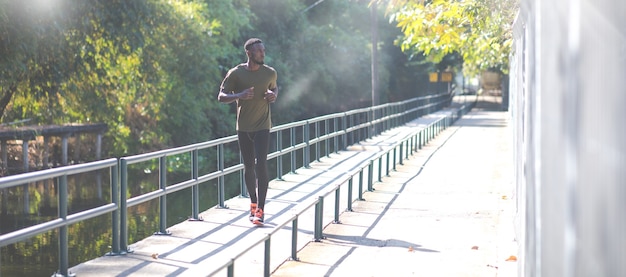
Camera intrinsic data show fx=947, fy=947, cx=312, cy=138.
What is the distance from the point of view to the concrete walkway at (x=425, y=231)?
8273 millimetres

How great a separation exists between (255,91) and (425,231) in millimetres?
2463

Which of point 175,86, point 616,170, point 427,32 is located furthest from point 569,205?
point 175,86

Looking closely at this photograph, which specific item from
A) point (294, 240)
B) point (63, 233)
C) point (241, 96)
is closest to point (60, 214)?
point (63, 233)

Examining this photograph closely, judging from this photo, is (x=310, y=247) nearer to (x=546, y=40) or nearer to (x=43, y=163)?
(x=546, y=40)

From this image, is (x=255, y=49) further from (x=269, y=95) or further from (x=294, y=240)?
(x=294, y=240)

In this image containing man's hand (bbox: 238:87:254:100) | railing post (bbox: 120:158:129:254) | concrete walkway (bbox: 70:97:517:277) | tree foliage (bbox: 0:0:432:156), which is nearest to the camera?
concrete walkway (bbox: 70:97:517:277)

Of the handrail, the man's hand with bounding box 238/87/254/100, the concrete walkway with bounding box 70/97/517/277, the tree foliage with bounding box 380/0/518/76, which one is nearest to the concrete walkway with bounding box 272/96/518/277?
the concrete walkway with bounding box 70/97/517/277

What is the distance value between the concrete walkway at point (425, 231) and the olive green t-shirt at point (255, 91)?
137cm

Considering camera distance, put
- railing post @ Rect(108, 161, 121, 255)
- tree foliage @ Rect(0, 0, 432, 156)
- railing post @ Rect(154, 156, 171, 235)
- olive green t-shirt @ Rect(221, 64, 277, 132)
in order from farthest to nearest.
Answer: tree foliage @ Rect(0, 0, 432, 156) < olive green t-shirt @ Rect(221, 64, 277, 132) < railing post @ Rect(154, 156, 171, 235) < railing post @ Rect(108, 161, 121, 255)

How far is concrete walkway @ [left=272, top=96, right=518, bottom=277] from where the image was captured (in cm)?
827

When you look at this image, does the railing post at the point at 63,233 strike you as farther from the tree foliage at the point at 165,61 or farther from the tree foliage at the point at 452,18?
the tree foliage at the point at 165,61

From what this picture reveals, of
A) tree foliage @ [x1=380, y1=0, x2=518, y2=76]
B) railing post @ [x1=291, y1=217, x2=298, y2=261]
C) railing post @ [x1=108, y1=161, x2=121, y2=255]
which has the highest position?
tree foliage @ [x1=380, y1=0, x2=518, y2=76]

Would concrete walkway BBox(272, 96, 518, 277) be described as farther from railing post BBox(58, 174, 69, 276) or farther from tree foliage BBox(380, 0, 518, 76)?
tree foliage BBox(380, 0, 518, 76)

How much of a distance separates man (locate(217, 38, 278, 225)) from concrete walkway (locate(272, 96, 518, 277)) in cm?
114
